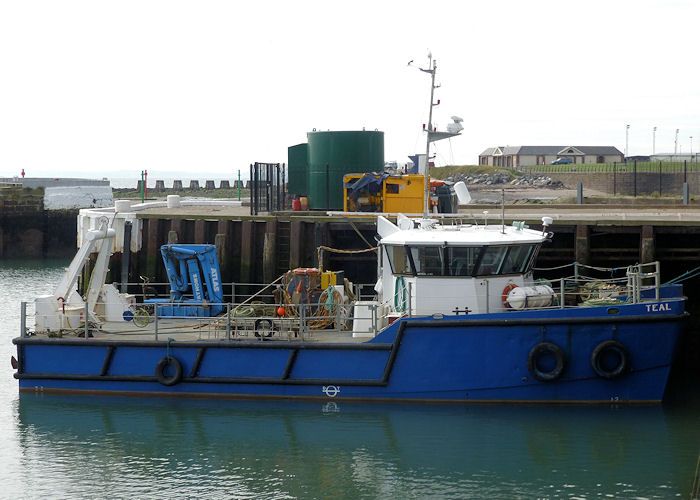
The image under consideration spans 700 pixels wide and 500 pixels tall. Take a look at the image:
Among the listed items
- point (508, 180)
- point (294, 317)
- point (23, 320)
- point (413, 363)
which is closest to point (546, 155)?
point (508, 180)

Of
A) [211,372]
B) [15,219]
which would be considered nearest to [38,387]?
[211,372]

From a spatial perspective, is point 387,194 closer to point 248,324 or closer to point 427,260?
point 248,324

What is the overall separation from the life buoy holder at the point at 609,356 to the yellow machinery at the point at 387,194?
7974 mm

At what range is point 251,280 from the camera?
63.4 ft

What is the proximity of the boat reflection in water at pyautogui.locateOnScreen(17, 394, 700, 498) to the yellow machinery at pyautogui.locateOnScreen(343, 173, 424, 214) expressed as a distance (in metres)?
7.64

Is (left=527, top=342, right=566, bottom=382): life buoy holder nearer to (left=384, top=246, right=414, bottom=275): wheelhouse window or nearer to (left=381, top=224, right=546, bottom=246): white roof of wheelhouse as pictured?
(left=381, top=224, right=546, bottom=246): white roof of wheelhouse

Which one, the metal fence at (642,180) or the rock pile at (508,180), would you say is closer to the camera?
the metal fence at (642,180)

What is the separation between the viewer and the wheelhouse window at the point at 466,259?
13617 millimetres

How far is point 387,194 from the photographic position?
21.0 m

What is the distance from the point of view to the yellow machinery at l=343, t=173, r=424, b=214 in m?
20.8

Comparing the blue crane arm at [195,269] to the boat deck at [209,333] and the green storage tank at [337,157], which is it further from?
the green storage tank at [337,157]

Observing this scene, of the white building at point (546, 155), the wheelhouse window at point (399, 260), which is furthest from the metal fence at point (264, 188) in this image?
the white building at point (546, 155)

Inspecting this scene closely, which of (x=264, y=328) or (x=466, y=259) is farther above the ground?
(x=466, y=259)

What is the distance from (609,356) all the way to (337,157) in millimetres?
13398
